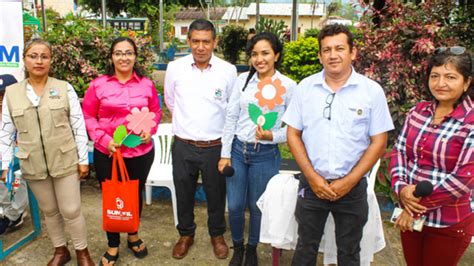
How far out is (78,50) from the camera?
4.97 meters

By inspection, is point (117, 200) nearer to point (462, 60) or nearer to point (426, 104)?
point (426, 104)

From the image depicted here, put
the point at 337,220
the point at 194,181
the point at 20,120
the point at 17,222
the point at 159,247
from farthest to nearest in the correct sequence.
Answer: the point at 17,222
the point at 159,247
the point at 194,181
the point at 20,120
the point at 337,220

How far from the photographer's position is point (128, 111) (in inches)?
112

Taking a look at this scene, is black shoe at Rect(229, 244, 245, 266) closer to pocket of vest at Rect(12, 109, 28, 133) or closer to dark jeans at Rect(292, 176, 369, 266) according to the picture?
dark jeans at Rect(292, 176, 369, 266)

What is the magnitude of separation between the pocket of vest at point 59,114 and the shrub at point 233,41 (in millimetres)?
13623

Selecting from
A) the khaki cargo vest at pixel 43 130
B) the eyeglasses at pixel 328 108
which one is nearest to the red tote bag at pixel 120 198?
the khaki cargo vest at pixel 43 130

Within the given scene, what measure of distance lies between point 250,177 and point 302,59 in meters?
5.21

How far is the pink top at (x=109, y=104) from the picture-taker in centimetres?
282

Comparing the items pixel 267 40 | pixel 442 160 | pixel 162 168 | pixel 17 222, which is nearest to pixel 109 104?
pixel 267 40

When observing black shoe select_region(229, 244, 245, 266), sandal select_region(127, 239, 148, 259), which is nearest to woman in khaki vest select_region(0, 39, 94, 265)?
sandal select_region(127, 239, 148, 259)

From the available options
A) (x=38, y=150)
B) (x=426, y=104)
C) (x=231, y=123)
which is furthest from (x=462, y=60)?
(x=38, y=150)

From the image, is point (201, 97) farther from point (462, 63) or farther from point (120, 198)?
point (462, 63)

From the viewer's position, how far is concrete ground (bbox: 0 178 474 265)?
3.24m

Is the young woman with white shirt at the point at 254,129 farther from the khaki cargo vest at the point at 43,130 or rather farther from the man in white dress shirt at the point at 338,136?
the khaki cargo vest at the point at 43,130
